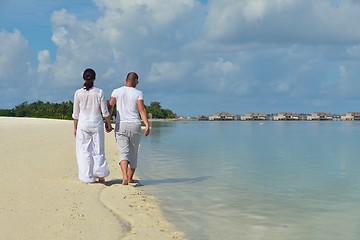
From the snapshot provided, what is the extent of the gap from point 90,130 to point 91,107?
16.7 inches

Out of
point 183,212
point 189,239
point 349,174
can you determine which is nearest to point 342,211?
point 183,212

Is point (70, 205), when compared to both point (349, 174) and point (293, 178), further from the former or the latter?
point (349, 174)

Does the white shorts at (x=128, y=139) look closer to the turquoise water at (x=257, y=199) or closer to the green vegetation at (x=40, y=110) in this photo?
the turquoise water at (x=257, y=199)

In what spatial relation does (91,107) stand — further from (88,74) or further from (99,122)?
(88,74)

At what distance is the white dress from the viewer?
8.78 metres

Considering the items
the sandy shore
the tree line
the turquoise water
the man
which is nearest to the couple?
the man

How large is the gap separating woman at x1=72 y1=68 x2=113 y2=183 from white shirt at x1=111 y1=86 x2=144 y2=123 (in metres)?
0.31

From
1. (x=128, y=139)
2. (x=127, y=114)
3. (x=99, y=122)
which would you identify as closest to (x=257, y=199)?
(x=128, y=139)

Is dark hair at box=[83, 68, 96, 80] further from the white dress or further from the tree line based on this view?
the tree line

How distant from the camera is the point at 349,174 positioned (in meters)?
12.6

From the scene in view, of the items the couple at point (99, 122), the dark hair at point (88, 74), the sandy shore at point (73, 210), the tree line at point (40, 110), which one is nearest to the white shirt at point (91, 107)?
the couple at point (99, 122)

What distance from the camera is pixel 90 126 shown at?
28.9 feet

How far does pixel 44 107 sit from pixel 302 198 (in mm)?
122440

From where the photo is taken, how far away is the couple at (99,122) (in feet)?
28.8
